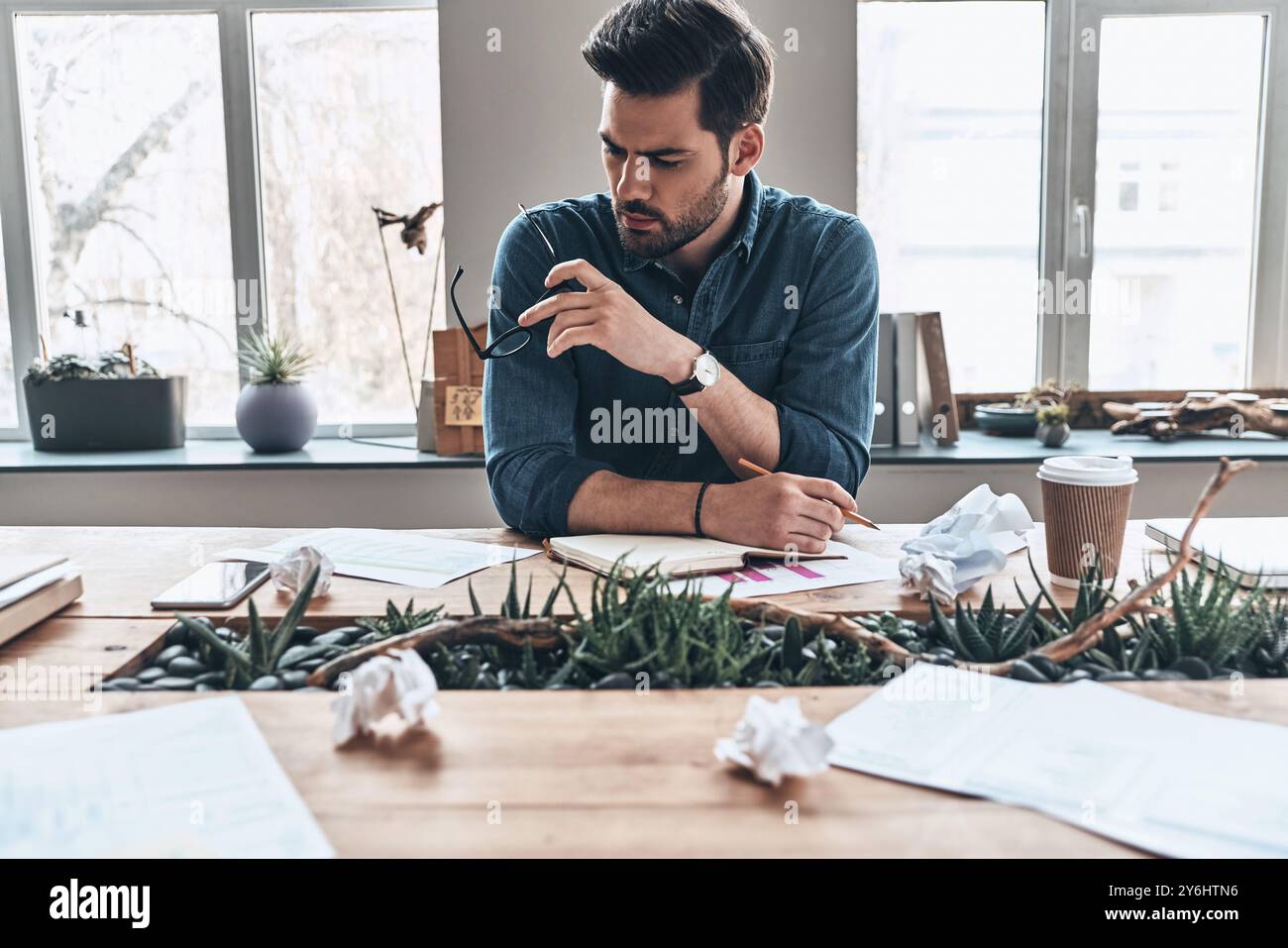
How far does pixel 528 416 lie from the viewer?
163cm

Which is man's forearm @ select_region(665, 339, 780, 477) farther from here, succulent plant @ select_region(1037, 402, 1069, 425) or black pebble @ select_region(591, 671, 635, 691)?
succulent plant @ select_region(1037, 402, 1069, 425)

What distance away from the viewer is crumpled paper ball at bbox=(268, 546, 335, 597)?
1160 millimetres

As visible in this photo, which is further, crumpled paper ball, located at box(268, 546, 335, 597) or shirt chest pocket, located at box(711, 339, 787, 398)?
shirt chest pocket, located at box(711, 339, 787, 398)

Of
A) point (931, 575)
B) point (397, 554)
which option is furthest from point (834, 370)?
point (397, 554)

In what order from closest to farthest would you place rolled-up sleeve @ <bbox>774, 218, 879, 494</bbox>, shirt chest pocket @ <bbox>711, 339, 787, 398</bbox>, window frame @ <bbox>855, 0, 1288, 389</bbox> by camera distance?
rolled-up sleeve @ <bbox>774, 218, 879, 494</bbox> → shirt chest pocket @ <bbox>711, 339, 787, 398</bbox> → window frame @ <bbox>855, 0, 1288, 389</bbox>

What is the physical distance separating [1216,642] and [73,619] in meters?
1.13

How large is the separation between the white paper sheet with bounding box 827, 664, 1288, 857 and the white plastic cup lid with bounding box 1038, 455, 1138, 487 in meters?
0.42

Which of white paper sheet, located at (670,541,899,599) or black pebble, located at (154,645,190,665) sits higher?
white paper sheet, located at (670,541,899,599)

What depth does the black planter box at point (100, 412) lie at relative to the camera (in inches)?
110

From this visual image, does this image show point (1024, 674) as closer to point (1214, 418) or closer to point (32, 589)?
point (32, 589)

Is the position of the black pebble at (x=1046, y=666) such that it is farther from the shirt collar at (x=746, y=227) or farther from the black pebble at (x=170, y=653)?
the shirt collar at (x=746, y=227)

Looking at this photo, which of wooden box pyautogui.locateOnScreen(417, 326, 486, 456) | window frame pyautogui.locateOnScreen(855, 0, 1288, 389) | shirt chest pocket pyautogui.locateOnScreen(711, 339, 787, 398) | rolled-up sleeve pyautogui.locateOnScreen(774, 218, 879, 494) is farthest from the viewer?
window frame pyautogui.locateOnScreen(855, 0, 1288, 389)

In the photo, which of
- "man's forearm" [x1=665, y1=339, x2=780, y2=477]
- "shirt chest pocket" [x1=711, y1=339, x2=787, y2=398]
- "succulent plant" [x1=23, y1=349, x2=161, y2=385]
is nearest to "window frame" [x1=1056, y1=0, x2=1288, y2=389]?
"shirt chest pocket" [x1=711, y1=339, x2=787, y2=398]
